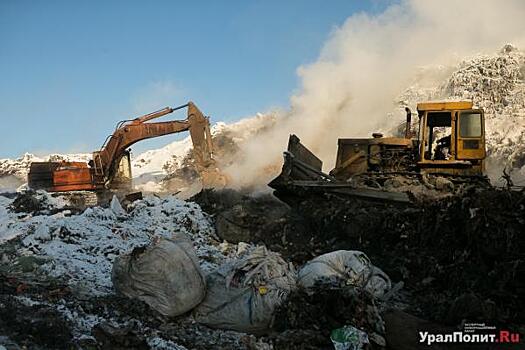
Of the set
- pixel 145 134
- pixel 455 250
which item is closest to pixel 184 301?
pixel 455 250

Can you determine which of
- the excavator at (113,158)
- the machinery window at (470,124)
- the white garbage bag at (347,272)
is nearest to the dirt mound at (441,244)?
the white garbage bag at (347,272)

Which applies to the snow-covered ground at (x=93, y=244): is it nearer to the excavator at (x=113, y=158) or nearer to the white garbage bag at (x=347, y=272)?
the white garbage bag at (x=347, y=272)

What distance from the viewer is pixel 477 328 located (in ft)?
13.4

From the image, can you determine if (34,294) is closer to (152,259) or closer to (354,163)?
(152,259)

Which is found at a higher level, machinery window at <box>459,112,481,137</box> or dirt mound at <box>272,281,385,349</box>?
machinery window at <box>459,112,481,137</box>

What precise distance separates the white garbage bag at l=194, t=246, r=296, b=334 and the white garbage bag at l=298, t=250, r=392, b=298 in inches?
6.5

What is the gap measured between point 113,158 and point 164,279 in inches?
510

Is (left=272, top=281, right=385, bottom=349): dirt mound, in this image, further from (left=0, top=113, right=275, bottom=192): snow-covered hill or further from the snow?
(left=0, top=113, right=275, bottom=192): snow-covered hill

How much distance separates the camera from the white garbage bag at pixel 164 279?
4.51m

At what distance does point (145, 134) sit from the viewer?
55.4ft

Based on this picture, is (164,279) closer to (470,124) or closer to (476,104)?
(470,124)

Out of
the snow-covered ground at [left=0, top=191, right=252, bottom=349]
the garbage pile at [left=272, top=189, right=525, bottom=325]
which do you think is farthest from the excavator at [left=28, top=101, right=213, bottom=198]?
the garbage pile at [left=272, top=189, right=525, bottom=325]

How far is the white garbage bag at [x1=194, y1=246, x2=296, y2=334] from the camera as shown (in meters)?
4.39

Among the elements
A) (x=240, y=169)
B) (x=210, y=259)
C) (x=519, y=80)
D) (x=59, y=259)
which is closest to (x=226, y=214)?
(x=210, y=259)
